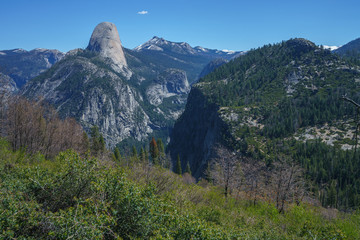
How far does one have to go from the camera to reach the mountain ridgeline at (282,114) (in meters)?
71.4

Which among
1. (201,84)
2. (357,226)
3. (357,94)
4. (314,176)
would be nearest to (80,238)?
(357,226)

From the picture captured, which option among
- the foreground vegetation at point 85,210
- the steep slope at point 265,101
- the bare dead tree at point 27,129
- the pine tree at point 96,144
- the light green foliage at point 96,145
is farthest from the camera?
the steep slope at point 265,101

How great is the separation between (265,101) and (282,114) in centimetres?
1488

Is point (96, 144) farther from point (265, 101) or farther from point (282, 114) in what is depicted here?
point (265, 101)

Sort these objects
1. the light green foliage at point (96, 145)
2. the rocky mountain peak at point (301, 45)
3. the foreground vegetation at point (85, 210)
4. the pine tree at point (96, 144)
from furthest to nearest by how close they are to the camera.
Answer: the rocky mountain peak at point (301, 45) < the pine tree at point (96, 144) < the light green foliage at point (96, 145) < the foreground vegetation at point (85, 210)

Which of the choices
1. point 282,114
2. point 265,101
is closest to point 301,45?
point 265,101

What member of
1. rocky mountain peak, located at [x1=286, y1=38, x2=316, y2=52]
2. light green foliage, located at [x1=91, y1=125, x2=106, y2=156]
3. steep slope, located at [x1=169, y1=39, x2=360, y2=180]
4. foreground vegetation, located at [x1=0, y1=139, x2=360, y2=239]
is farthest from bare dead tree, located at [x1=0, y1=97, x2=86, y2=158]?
rocky mountain peak, located at [x1=286, y1=38, x2=316, y2=52]

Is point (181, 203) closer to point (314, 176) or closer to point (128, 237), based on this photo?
point (128, 237)

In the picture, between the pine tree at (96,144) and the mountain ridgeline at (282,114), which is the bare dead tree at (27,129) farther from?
the mountain ridgeline at (282,114)

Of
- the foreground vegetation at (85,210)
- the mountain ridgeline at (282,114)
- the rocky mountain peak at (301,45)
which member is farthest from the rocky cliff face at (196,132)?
the foreground vegetation at (85,210)

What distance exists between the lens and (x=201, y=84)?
149500 mm

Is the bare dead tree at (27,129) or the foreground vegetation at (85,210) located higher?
the bare dead tree at (27,129)

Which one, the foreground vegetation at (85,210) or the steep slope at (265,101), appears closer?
the foreground vegetation at (85,210)

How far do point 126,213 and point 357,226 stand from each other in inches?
771
